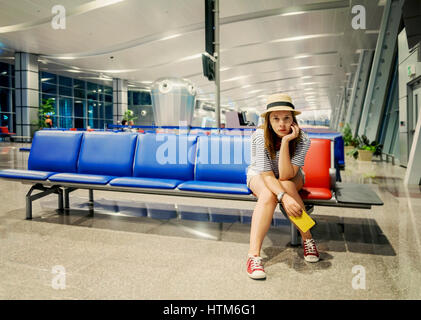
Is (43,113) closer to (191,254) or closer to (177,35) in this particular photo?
(177,35)

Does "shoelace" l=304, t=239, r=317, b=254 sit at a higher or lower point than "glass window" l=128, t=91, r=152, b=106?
lower

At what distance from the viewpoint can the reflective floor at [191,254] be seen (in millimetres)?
2057

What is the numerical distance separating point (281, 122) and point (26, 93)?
73.8 ft

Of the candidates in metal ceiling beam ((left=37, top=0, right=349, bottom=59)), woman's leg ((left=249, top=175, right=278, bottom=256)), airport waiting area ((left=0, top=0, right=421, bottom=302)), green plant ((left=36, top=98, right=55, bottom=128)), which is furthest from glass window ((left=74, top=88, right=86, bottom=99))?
woman's leg ((left=249, top=175, right=278, bottom=256))

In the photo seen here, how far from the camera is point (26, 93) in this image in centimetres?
2095

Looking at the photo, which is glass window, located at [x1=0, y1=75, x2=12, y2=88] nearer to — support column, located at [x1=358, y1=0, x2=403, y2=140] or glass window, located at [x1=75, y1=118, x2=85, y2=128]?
glass window, located at [x1=75, y1=118, x2=85, y2=128]

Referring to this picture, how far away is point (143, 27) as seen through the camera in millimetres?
16578

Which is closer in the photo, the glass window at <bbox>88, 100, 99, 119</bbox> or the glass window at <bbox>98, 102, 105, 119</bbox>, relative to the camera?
the glass window at <bbox>88, 100, 99, 119</bbox>

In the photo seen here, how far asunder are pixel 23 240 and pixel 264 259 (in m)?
2.18

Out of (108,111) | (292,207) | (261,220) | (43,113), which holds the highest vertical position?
(108,111)

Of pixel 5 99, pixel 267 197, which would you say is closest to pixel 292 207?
pixel 267 197

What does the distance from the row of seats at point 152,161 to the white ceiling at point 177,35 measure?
962cm

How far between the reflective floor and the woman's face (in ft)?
3.35

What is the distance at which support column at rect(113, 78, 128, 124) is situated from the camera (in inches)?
1192
